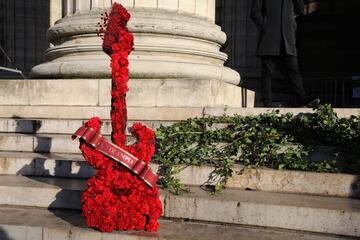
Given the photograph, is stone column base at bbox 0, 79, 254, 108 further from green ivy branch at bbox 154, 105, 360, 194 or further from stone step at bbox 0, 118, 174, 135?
green ivy branch at bbox 154, 105, 360, 194

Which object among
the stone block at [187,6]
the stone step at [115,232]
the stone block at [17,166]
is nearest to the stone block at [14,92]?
the stone block at [17,166]

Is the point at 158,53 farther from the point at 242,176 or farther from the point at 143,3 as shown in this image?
the point at 242,176

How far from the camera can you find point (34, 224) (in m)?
4.12

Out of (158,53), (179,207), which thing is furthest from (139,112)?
(179,207)

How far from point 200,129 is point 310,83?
10.9 metres

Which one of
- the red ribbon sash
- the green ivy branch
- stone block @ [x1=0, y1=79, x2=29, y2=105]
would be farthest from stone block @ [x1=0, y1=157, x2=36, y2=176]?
stone block @ [x1=0, y1=79, x2=29, y2=105]

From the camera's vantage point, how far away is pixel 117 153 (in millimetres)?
3848

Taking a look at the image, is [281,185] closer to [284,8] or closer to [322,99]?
[284,8]

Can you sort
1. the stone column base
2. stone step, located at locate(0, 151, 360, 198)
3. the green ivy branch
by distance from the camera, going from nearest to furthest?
stone step, located at locate(0, 151, 360, 198) → the green ivy branch → the stone column base

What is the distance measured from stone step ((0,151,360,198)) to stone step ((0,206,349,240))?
654mm

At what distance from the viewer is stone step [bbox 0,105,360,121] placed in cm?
637

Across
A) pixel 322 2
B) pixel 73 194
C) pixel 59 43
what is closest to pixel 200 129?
pixel 73 194

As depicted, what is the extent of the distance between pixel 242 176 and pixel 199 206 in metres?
0.68

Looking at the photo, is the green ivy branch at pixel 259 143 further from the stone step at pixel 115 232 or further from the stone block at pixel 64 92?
the stone block at pixel 64 92
